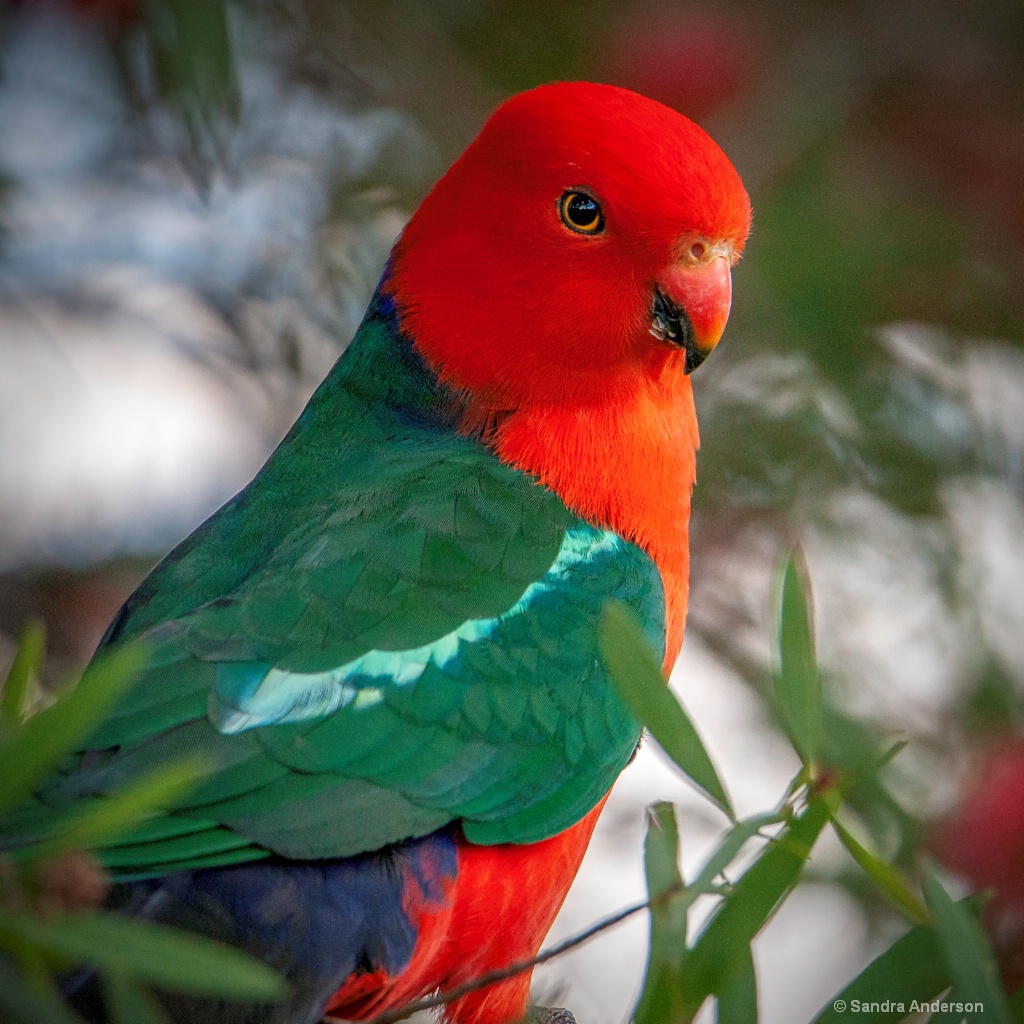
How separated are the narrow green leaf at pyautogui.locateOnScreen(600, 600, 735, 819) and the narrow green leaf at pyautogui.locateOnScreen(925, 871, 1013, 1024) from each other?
6.7 inches

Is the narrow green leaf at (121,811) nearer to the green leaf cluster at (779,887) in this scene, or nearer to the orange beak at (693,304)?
the green leaf cluster at (779,887)

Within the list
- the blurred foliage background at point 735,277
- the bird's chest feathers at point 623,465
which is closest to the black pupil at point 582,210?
the bird's chest feathers at point 623,465

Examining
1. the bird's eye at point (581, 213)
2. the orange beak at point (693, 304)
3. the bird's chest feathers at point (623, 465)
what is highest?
the bird's eye at point (581, 213)

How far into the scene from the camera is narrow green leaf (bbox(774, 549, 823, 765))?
0.97 metres

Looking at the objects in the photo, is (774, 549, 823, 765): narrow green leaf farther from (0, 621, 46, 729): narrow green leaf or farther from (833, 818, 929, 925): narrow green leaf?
(0, 621, 46, 729): narrow green leaf

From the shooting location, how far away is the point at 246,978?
755mm

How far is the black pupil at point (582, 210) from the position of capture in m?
1.83

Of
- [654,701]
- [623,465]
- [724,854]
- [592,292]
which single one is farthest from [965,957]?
[592,292]

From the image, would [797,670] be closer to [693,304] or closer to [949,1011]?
[949,1011]

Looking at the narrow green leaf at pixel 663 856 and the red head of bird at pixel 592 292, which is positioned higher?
the red head of bird at pixel 592 292

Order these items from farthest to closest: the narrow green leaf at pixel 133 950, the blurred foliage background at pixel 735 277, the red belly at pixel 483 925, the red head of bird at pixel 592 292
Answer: the blurred foliage background at pixel 735 277 < the red head of bird at pixel 592 292 < the red belly at pixel 483 925 < the narrow green leaf at pixel 133 950

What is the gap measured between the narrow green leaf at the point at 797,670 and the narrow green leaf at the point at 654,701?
0.08 meters

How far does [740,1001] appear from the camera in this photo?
1.00 meters

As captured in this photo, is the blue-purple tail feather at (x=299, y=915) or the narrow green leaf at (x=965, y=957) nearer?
the narrow green leaf at (x=965, y=957)
